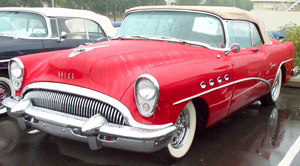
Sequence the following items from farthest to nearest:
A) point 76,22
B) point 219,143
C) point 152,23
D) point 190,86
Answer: point 76,22
point 152,23
point 219,143
point 190,86

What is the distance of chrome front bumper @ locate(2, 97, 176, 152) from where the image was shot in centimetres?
237

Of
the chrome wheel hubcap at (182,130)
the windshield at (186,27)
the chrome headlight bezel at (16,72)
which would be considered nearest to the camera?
the chrome wheel hubcap at (182,130)

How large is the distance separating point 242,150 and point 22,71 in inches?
104

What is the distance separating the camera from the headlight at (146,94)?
7.91 feet

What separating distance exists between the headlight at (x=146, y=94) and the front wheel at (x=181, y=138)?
55 centimetres

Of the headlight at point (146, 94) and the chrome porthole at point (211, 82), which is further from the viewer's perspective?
the chrome porthole at point (211, 82)

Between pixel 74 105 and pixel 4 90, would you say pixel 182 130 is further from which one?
pixel 4 90

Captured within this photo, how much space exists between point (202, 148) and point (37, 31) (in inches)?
138

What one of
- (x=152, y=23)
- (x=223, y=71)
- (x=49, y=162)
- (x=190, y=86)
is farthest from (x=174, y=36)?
(x=49, y=162)

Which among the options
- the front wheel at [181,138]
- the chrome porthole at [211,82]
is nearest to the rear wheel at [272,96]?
the chrome porthole at [211,82]

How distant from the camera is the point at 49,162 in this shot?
9.68 feet

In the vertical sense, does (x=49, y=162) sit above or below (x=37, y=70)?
below

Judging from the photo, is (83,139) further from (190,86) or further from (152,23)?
(152,23)

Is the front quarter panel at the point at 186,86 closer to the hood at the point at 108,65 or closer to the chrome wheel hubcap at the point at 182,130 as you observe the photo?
the hood at the point at 108,65
